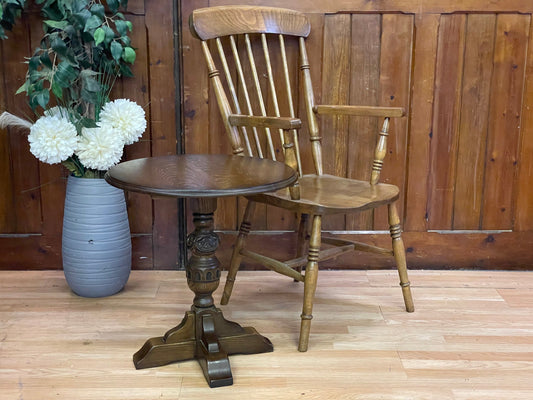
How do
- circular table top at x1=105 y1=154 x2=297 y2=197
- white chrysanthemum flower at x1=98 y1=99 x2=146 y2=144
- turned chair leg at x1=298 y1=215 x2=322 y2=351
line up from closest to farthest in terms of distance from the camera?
circular table top at x1=105 y1=154 x2=297 y2=197
turned chair leg at x1=298 y1=215 x2=322 y2=351
white chrysanthemum flower at x1=98 y1=99 x2=146 y2=144

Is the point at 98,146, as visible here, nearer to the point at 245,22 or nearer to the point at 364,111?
the point at 245,22

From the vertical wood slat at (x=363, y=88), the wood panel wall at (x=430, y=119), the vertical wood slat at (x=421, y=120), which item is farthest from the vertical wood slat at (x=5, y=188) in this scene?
the vertical wood slat at (x=421, y=120)

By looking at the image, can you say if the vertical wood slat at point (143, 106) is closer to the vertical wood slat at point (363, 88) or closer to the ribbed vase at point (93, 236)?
the ribbed vase at point (93, 236)

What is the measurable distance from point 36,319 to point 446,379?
4.53 feet

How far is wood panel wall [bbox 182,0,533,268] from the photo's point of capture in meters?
2.39

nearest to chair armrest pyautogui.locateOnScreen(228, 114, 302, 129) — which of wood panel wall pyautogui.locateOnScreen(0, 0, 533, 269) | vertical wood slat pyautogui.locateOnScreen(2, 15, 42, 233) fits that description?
wood panel wall pyautogui.locateOnScreen(0, 0, 533, 269)

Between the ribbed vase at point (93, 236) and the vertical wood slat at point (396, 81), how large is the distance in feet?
3.68

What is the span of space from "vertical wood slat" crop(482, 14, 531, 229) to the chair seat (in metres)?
0.72

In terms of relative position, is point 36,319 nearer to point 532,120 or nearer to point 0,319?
point 0,319

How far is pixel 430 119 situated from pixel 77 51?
4.69 feet

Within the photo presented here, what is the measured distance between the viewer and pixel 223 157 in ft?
6.22

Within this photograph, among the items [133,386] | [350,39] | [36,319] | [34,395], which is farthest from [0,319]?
[350,39]

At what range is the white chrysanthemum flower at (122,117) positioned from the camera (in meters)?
2.14

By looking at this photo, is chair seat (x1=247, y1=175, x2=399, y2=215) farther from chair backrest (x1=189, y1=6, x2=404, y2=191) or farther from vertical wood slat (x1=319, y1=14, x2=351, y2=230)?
vertical wood slat (x1=319, y1=14, x2=351, y2=230)
